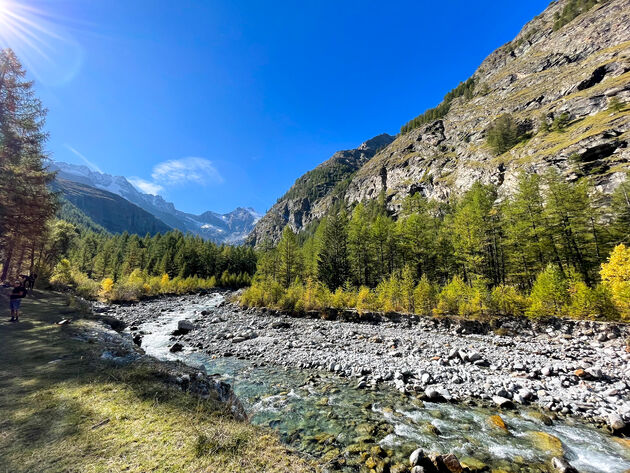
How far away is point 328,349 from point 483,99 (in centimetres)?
14362

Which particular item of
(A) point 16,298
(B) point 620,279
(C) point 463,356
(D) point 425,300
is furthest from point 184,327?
(B) point 620,279

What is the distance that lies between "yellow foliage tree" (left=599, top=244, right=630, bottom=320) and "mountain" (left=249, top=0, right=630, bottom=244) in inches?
1226

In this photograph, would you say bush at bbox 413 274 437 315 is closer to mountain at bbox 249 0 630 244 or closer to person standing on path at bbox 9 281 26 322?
person standing on path at bbox 9 281 26 322

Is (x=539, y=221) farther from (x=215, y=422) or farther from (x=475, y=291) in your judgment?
(x=215, y=422)

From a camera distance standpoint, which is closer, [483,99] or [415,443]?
[415,443]

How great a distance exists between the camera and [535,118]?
251 feet

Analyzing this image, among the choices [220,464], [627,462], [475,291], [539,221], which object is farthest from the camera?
[539,221]

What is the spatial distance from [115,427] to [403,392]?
1105cm

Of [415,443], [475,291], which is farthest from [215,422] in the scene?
[475,291]

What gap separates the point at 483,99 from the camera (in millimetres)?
114438

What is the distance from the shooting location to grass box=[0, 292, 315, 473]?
178 inches

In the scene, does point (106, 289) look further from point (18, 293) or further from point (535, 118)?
point (535, 118)

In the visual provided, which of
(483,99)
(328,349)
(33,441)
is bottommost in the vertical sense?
(328,349)

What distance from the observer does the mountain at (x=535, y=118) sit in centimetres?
4938
